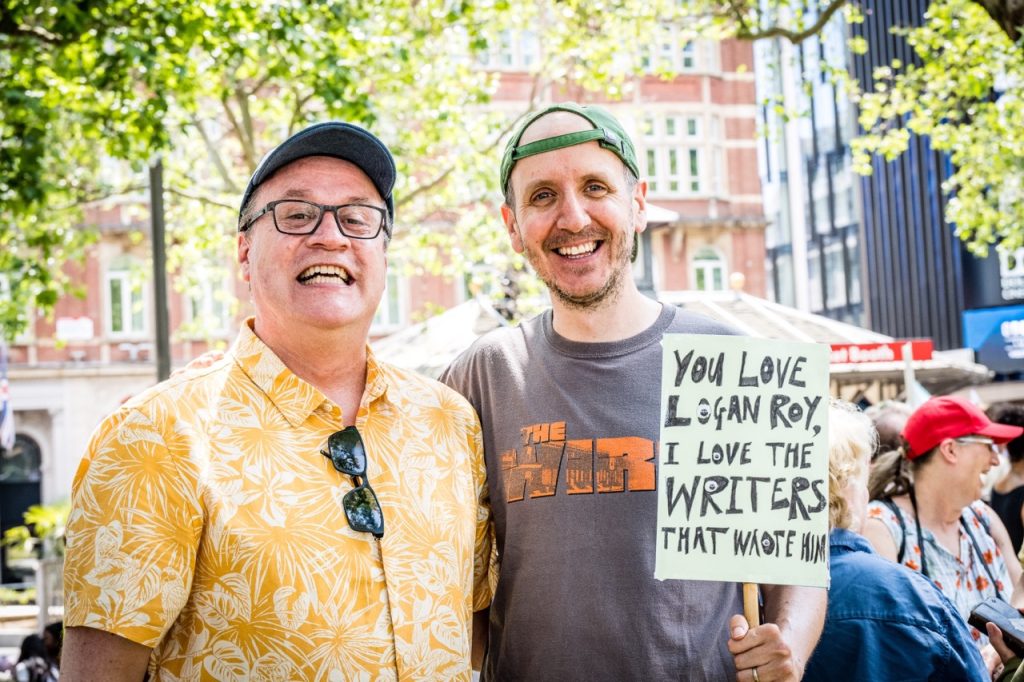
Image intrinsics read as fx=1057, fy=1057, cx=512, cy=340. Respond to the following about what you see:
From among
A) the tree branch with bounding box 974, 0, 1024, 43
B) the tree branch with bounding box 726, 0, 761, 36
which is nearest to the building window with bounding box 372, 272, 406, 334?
the tree branch with bounding box 726, 0, 761, 36

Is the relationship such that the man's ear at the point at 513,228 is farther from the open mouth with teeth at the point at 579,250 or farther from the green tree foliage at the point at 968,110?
the green tree foliage at the point at 968,110

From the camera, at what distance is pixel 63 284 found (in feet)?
41.6

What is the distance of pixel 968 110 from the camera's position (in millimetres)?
12875

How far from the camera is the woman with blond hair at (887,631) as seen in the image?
2949 mm

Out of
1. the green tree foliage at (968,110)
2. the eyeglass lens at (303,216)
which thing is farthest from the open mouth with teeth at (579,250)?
the green tree foliage at (968,110)

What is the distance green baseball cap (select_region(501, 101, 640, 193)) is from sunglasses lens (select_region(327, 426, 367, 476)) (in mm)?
886

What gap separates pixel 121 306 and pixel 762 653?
88.6 ft

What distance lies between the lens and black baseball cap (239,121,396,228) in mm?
2385

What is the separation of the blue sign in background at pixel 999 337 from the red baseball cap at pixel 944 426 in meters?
26.5

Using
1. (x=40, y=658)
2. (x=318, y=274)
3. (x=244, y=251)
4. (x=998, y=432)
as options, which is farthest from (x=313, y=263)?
(x=40, y=658)

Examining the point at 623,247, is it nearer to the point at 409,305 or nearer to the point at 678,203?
the point at 409,305

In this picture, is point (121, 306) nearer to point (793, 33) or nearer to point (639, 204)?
point (793, 33)

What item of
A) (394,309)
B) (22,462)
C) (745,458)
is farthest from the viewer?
(394,309)

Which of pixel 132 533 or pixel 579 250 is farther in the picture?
pixel 579 250
